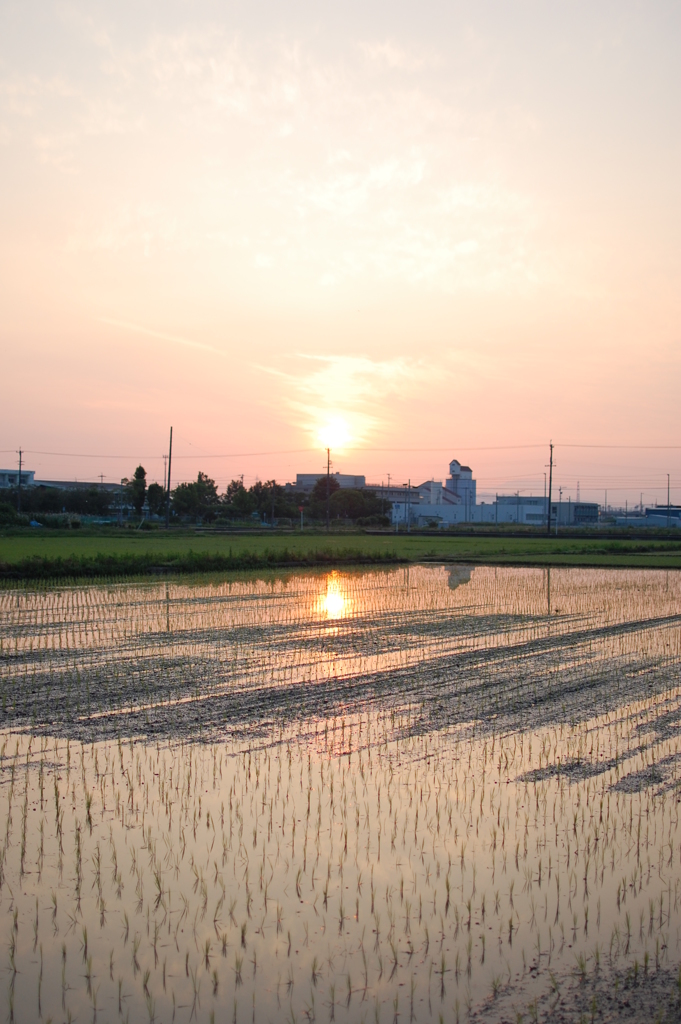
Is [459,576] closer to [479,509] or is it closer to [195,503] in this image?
[195,503]

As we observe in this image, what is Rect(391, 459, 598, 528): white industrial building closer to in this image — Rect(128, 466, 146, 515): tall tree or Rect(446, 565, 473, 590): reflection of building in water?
Rect(128, 466, 146, 515): tall tree

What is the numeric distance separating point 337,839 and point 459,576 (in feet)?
69.3

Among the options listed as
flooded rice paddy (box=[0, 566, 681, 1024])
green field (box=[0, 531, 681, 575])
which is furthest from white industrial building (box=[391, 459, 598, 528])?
flooded rice paddy (box=[0, 566, 681, 1024])

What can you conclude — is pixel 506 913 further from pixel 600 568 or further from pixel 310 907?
pixel 600 568

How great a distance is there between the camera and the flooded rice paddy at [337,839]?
3.40 meters

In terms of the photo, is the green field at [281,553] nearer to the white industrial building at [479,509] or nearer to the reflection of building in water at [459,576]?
the reflection of building in water at [459,576]

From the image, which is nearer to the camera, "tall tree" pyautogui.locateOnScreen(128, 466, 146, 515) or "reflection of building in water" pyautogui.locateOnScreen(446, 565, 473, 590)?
"reflection of building in water" pyautogui.locateOnScreen(446, 565, 473, 590)

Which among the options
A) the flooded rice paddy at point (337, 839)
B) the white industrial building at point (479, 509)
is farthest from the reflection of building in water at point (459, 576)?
the white industrial building at point (479, 509)

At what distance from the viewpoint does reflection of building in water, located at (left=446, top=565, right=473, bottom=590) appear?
22.6 metres

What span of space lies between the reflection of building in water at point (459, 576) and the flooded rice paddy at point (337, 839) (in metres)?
12.2

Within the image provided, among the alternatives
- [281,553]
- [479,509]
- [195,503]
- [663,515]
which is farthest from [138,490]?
[663,515]

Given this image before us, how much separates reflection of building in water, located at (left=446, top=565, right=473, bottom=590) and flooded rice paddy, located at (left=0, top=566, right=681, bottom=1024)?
12.2 m

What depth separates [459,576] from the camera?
1006 inches

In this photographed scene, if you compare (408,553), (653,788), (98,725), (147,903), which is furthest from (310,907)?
(408,553)
